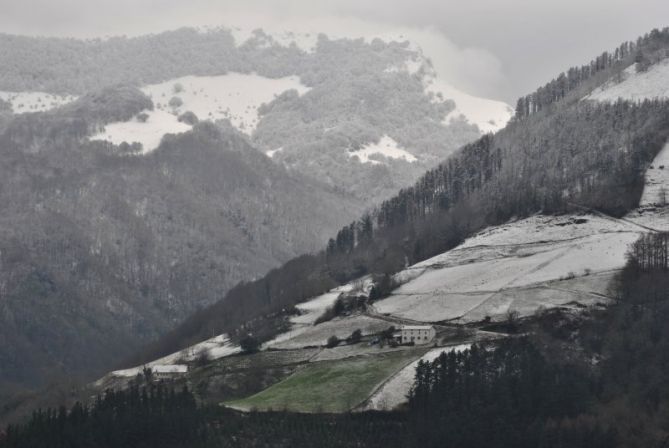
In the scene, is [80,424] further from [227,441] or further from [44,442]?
[227,441]

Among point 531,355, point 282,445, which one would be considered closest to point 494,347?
point 531,355

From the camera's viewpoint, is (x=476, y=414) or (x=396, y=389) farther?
(x=396, y=389)

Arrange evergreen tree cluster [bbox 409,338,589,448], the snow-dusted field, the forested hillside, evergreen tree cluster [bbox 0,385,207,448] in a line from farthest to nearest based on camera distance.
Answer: the snow-dusted field < evergreen tree cluster [bbox 0,385,207,448] < evergreen tree cluster [bbox 409,338,589,448] < the forested hillside

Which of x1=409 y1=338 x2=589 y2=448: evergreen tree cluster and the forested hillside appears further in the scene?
x1=409 y1=338 x2=589 y2=448: evergreen tree cluster

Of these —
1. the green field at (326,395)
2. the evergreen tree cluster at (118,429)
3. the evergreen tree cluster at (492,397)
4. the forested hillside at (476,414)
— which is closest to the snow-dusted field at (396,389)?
the green field at (326,395)

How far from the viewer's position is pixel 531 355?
190 metres

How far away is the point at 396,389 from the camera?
19062cm

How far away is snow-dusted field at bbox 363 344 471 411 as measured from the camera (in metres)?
187

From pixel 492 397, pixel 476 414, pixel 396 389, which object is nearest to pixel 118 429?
pixel 396 389

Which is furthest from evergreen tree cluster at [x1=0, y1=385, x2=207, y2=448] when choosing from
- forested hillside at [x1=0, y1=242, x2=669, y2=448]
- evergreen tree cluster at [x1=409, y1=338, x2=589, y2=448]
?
evergreen tree cluster at [x1=409, y1=338, x2=589, y2=448]

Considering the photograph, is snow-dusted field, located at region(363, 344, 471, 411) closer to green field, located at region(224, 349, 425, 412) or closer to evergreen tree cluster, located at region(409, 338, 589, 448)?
green field, located at region(224, 349, 425, 412)

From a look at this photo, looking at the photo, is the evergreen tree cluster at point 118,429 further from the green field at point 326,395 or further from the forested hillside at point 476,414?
the green field at point 326,395

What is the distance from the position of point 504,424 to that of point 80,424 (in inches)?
1917

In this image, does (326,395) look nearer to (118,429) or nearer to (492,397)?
(492,397)
